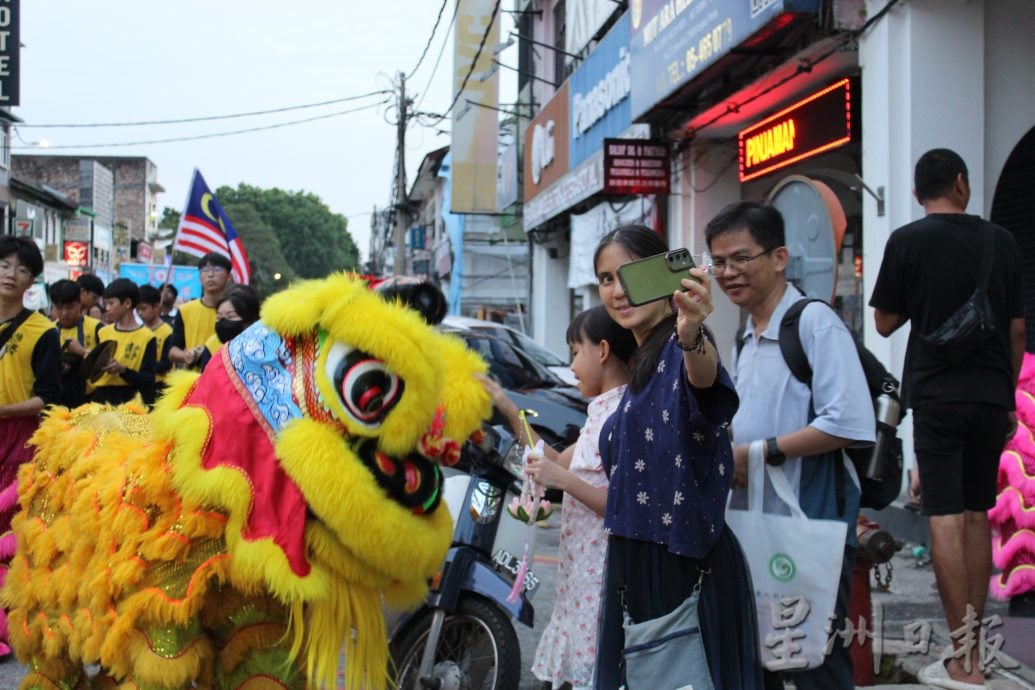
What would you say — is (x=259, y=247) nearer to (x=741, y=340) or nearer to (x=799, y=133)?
(x=799, y=133)

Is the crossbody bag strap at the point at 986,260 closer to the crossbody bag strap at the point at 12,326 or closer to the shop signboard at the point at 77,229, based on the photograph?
the crossbody bag strap at the point at 12,326

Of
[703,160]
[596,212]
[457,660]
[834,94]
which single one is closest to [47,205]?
[596,212]

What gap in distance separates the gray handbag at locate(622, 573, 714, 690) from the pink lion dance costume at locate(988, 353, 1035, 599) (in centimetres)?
246

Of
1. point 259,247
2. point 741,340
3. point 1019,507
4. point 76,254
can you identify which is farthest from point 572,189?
point 259,247

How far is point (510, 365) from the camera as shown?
31.9 feet

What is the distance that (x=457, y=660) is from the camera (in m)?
3.58

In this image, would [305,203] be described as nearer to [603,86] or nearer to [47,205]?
[47,205]

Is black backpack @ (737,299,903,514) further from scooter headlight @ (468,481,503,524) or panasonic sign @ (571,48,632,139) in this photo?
panasonic sign @ (571,48,632,139)

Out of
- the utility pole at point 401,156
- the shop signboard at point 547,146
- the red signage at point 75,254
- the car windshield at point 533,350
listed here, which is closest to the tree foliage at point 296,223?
the red signage at point 75,254

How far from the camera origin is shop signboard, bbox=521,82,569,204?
1505 cm

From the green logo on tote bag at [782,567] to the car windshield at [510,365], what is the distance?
6735 millimetres

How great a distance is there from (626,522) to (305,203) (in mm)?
77254

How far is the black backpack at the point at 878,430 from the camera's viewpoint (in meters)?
2.69

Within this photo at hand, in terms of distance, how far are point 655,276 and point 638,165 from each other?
30.8 ft
